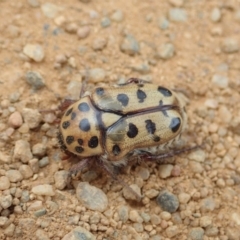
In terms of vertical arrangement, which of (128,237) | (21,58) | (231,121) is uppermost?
(21,58)

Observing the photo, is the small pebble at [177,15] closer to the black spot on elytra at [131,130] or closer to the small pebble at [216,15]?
the small pebble at [216,15]

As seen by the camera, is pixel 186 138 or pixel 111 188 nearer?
pixel 111 188

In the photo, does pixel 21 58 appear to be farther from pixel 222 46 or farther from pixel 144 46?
pixel 222 46

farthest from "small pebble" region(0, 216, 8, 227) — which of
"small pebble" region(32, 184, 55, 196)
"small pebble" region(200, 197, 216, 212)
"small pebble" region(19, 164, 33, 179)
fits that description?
"small pebble" region(200, 197, 216, 212)

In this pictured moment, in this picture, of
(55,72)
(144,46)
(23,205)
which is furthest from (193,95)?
(23,205)

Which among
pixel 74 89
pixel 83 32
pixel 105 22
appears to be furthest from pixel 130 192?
pixel 105 22

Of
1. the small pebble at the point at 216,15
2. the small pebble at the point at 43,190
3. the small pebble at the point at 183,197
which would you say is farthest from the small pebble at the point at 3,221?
the small pebble at the point at 216,15

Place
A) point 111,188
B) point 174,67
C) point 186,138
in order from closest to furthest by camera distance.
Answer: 1. point 111,188
2. point 186,138
3. point 174,67
